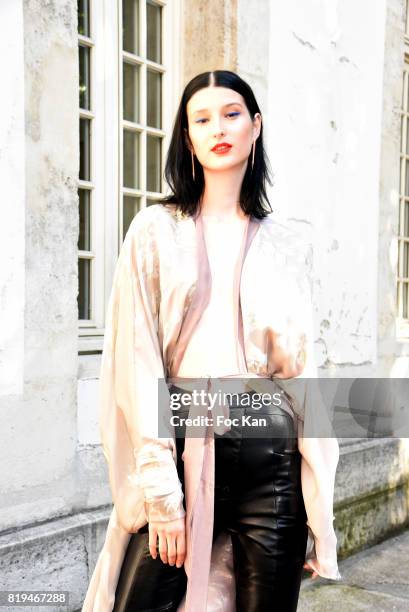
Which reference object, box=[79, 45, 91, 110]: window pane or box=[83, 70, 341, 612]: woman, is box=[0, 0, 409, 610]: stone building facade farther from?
box=[83, 70, 341, 612]: woman

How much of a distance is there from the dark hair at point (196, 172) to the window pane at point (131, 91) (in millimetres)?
1638

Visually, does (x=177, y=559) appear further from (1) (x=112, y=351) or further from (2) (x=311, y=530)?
(1) (x=112, y=351)

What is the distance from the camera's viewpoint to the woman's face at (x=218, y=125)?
5.79 ft

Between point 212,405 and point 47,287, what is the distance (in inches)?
50.3

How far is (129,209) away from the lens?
345cm

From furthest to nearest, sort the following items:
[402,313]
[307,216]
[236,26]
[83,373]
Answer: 1. [402,313]
2. [307,216]
3. [236,26]
4. [83,373]

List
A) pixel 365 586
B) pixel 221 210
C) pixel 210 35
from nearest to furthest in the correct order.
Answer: pixel 221 210 < pixel 210 35 < pixel 365 586

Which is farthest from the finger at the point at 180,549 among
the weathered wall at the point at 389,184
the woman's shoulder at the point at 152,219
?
the weathered wall at the point at 389,184

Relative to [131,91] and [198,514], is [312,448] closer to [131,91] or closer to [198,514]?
[198,514]

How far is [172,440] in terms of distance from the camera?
1.63 meters

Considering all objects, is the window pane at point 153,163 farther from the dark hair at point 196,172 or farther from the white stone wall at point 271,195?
the dark hair at point 196,172

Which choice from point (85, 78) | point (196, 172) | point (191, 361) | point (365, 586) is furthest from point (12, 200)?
point (365, 586)

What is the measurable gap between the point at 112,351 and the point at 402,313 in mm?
4348

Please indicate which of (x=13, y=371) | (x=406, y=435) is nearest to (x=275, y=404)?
(x=13, y=371)
